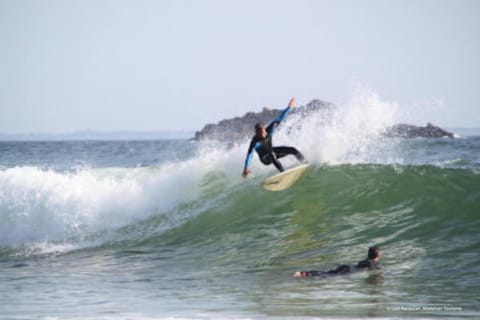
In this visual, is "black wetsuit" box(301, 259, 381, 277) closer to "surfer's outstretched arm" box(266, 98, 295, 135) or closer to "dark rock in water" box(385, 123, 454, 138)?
"surfer's outstretched arm" box(266, 98, 295, 135)

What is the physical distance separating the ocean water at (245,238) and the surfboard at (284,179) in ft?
1.84

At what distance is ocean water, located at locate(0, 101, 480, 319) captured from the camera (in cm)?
774

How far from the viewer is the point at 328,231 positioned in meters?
11.7

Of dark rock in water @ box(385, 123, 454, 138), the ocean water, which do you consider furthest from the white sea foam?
dark rock in water @ box(385, 123, 454, 138)

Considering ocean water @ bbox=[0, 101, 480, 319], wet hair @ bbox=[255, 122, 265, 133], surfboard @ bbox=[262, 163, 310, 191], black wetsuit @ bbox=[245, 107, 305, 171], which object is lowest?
ocean water @ bbox=[0, 101, 480, 319]

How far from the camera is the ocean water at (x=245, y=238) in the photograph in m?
7.74

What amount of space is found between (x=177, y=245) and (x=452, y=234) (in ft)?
16.9

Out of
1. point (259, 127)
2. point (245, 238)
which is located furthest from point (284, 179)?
point (259, 127)

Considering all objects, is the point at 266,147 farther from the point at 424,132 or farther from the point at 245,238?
the point at 424,132

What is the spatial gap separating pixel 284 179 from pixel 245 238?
1.40 meters

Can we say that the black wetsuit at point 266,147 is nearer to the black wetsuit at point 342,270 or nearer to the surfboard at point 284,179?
the surfboard at point 284,179

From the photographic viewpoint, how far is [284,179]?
503 inches

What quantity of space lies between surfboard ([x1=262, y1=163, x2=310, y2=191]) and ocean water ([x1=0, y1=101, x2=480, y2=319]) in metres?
0.56

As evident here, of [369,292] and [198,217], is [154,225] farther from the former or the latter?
[369,292]
